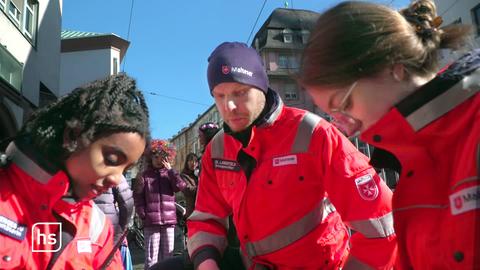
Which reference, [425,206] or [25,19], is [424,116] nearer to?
[425,206]

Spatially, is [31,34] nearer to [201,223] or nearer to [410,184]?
[201,223]

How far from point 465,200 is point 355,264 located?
72cm

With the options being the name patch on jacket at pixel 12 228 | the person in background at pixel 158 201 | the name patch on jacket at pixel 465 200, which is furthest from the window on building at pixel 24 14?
the name patch on jacket at pixel 465 200

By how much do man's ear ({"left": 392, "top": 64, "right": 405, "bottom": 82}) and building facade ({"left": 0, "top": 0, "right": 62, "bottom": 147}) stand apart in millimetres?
9319

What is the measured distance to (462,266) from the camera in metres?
1.03

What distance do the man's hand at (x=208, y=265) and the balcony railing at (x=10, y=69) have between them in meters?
10.5

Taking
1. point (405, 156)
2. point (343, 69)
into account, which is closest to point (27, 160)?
point (343, 69)

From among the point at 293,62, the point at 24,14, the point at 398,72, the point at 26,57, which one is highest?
the point at 24,14

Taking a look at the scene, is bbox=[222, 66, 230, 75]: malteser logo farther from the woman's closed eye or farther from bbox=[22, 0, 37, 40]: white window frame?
bbox=[22, 0, 37, 40]: white window frame

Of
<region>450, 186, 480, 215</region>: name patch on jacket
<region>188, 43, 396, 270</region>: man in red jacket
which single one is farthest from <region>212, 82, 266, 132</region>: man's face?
<region>450, 186, 480, 215</region>: name patch on jacket

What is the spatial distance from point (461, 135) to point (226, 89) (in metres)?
1.15

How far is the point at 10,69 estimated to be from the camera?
1136 cm

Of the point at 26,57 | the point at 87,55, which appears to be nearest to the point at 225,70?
the point at 26,57

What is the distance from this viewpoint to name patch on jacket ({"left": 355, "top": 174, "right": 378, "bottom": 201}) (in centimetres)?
166
